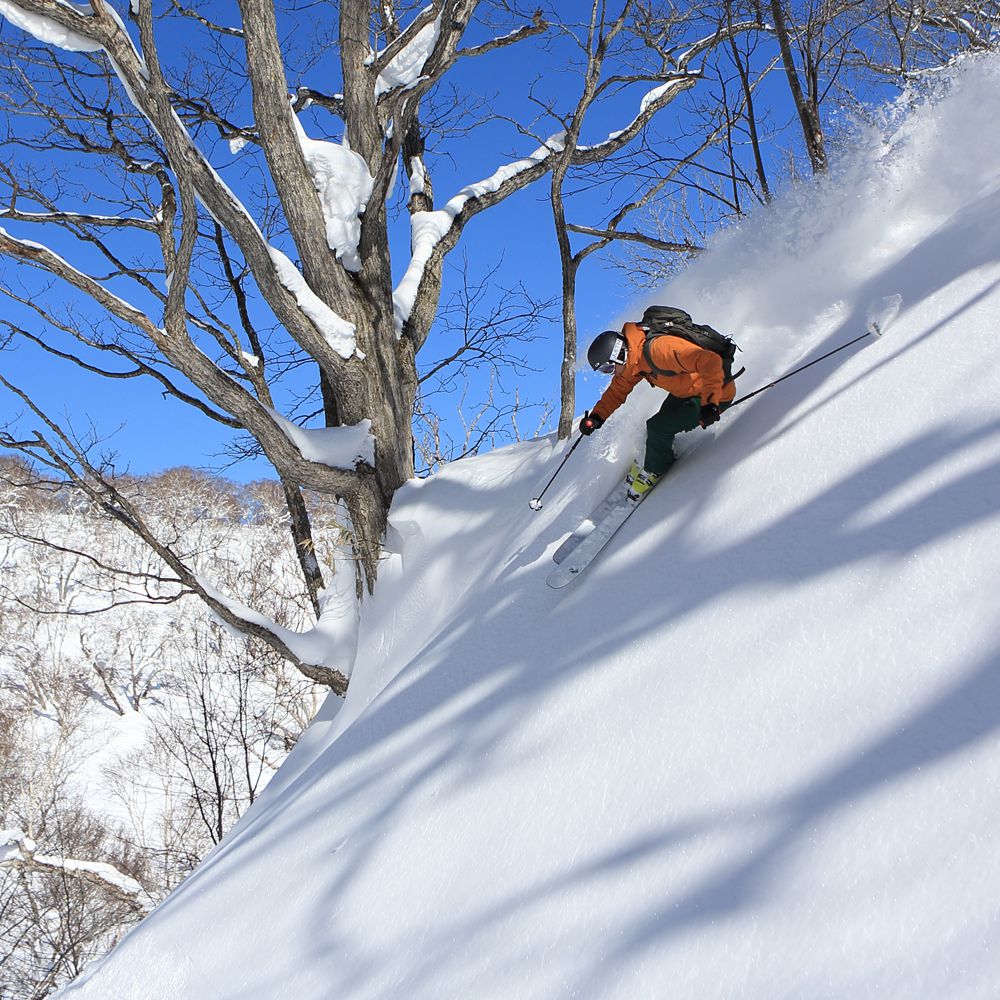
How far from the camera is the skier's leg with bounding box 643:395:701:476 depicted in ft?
10.2

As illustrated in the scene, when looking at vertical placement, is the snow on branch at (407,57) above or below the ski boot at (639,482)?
above

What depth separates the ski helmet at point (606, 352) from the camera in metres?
3.25

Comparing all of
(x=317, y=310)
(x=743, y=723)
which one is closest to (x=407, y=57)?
(x=317, y=310)

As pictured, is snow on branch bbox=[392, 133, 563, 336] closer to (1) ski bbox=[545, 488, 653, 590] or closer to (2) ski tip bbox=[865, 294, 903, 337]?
(1) ski bbox=[545, 488, 653, 590]

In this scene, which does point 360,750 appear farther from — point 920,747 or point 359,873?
point 920,747

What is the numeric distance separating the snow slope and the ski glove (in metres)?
0.11

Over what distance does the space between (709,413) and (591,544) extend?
2.46 ft

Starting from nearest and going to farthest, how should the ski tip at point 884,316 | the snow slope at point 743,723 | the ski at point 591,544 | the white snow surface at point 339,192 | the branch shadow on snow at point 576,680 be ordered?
the snow slope at point 743,723 → the branch shadow on snow at point 576,680 → the ski tip at point 884,316 → the ski at point 591,544 → the white snow surface at point 339,192

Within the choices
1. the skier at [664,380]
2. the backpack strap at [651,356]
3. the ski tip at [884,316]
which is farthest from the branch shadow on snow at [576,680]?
the ski tip at [884,316]

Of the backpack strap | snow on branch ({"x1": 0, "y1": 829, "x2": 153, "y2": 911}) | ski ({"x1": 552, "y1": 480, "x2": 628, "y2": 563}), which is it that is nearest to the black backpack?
the backpack strap

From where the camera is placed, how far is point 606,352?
3.25m

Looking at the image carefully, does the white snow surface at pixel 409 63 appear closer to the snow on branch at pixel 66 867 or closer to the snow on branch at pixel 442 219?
the snow on branch at pixel 442 219

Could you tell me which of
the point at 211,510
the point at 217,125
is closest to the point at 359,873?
the point at 217,125

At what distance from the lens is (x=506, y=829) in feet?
6.72
